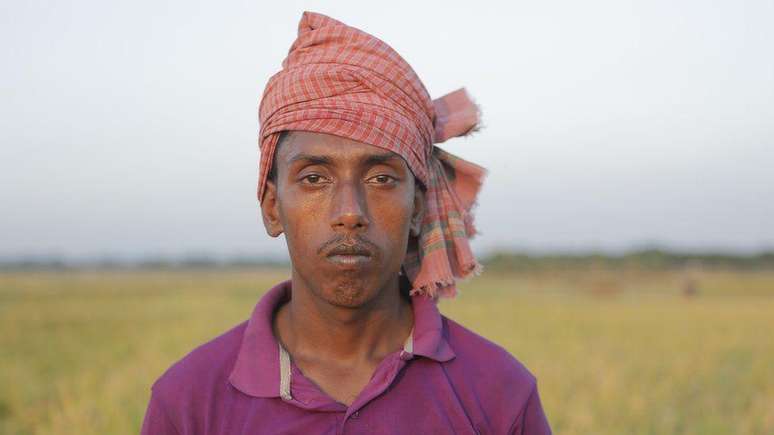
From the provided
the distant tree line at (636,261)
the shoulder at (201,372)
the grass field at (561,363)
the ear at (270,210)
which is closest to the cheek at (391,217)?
the ear at (270,210)

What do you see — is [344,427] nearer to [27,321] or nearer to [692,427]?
[692,427]

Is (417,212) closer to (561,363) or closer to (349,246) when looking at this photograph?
(349,246)

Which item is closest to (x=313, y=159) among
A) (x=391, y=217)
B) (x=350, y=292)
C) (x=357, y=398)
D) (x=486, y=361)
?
(x=391, y=217)

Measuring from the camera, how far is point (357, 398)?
6.68ft

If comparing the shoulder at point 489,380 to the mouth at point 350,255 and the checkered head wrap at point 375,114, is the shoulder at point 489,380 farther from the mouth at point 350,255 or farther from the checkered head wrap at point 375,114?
the mouth at point 350,255

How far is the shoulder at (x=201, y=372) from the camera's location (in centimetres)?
206

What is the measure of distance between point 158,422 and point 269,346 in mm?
370

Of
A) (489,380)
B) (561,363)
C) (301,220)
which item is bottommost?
(561,363)

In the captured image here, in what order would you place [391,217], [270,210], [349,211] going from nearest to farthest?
1. [349,211]
2. [391,217]
3. [270,210]

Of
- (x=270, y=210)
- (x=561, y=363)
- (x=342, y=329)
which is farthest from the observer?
(x=561, y=363)

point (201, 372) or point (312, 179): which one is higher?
point (312, 179)

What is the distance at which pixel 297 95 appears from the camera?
7.05 feet

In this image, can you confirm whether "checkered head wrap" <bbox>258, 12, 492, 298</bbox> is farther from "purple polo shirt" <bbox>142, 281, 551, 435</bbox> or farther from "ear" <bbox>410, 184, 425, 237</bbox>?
"purple polo shirt" <bbox>142, 281, 551, 435</bbox>

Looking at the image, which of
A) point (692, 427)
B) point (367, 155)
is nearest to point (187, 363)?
point (367, 155)
